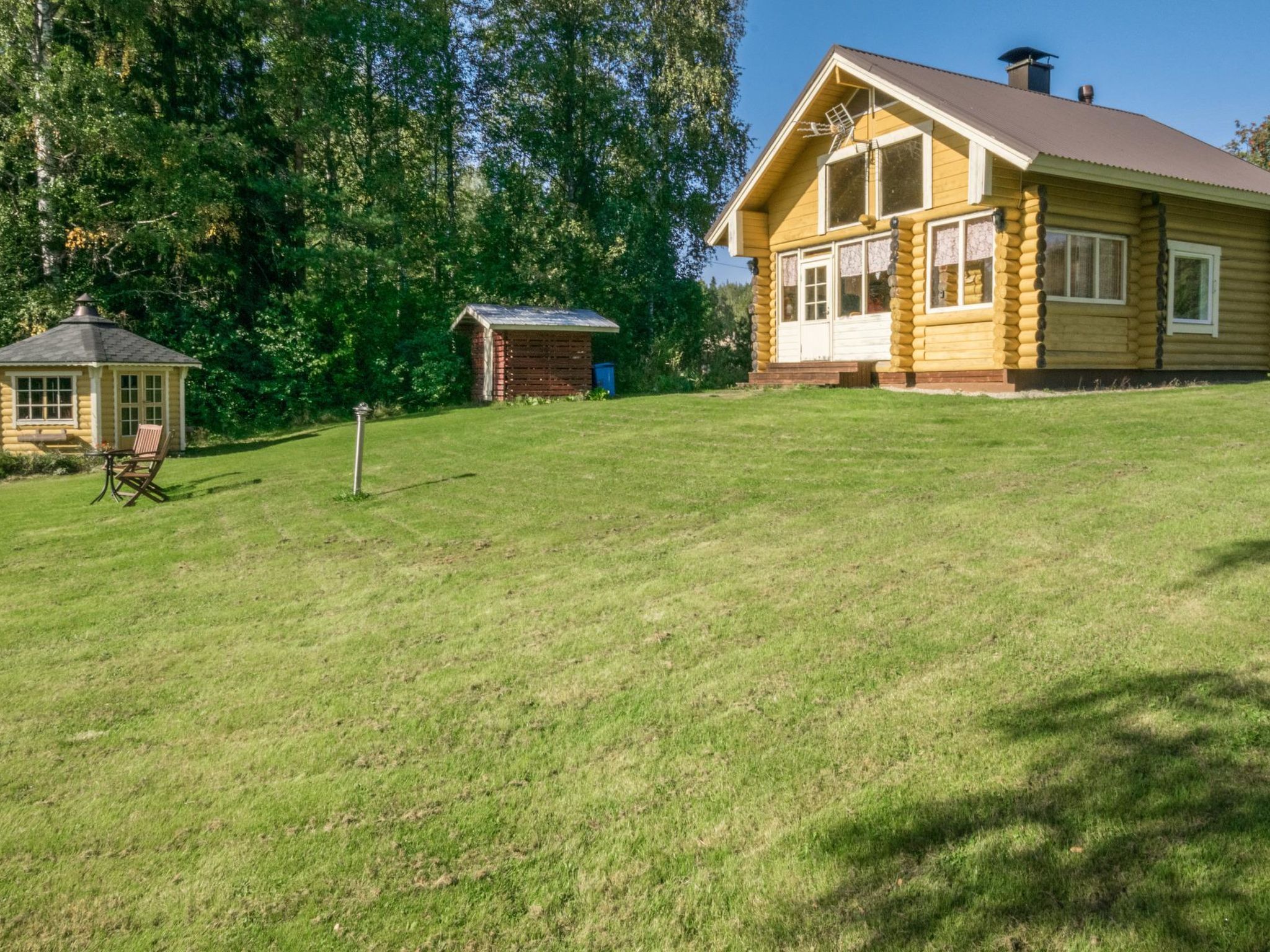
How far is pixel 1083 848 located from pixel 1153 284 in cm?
1642

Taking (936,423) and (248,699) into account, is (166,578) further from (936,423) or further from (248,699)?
(936,423)

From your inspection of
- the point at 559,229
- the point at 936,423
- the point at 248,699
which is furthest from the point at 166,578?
the point at 559,229

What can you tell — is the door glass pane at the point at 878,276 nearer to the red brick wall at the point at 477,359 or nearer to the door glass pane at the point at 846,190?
the door glass pane at the point at 846,190

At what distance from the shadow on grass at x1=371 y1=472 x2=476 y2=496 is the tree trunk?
15.8 m

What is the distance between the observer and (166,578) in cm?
774

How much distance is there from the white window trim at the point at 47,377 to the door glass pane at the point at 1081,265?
19102mm

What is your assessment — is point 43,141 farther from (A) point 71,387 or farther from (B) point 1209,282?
(B) point 1209,282

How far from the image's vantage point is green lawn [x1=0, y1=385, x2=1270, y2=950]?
2969 millimetres

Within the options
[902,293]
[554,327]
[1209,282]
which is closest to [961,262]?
[902,293]

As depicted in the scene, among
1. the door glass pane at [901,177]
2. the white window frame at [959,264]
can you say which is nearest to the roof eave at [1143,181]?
the white window frame at [959,264]

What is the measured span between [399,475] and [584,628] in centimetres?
729

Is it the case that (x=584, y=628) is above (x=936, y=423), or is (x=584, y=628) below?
below

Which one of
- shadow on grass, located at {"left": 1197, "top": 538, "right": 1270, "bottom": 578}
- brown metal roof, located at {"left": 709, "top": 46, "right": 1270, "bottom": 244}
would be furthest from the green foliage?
shadow on grass, located at {"left": 1197, "top": 538, "right": 1270, "bottom": 578}

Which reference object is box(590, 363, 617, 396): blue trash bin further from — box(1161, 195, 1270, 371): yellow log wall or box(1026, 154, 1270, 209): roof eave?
box(1161, 195, 1270, 371): yellow log wall
